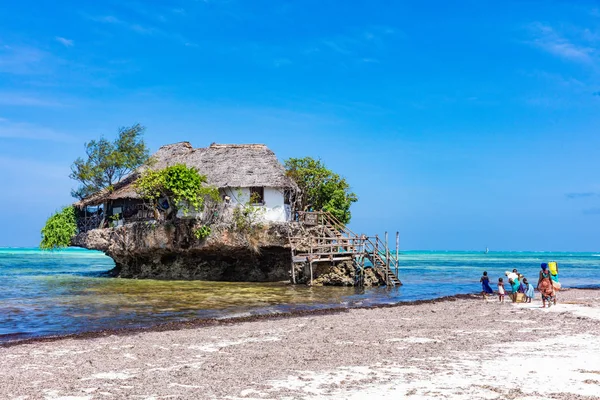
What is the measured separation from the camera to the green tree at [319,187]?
1431 inches

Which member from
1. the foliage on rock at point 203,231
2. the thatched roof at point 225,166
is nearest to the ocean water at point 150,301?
the foliage on rock at point 203,231

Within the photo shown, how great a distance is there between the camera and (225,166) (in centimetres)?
3309

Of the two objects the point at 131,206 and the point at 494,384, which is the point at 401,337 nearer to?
the point at 494,384

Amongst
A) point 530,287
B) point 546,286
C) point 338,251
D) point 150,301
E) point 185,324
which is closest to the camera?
point 185,324

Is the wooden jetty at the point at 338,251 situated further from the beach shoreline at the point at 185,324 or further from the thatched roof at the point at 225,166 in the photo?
the beach shoreline at the point at 185,324

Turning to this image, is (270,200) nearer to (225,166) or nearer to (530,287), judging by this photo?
(225,166)

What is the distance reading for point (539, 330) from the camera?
526 inches

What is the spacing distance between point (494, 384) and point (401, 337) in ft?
14.9

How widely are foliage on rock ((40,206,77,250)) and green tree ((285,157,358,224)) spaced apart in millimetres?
15181

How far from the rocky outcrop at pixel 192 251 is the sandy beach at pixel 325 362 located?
1541 centimetres

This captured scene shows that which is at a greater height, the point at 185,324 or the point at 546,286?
the point at 546,286

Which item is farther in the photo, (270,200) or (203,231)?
(270,200)

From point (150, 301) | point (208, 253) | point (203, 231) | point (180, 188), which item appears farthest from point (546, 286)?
point (208, 253)

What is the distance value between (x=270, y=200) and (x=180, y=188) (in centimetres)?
527
